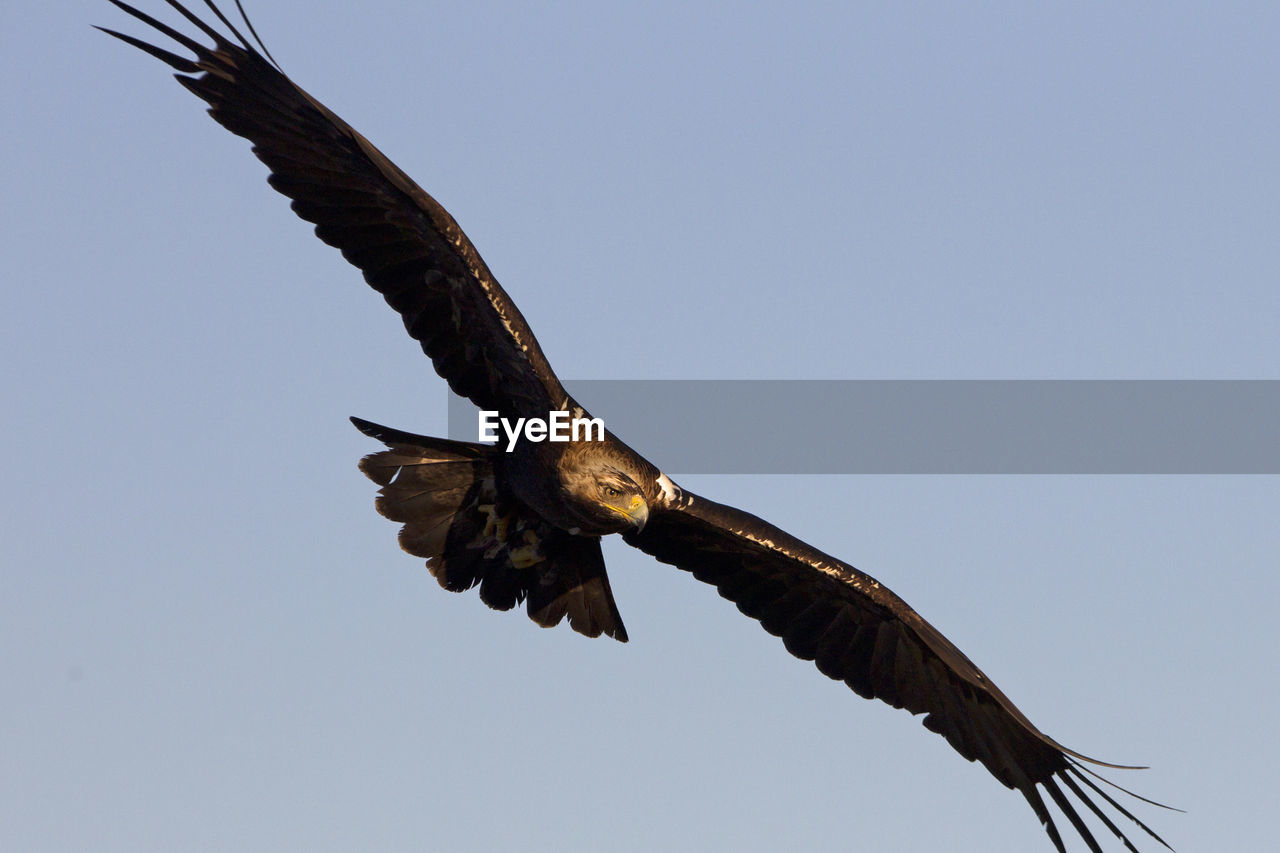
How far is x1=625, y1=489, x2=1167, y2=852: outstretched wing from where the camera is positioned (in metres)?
12.8

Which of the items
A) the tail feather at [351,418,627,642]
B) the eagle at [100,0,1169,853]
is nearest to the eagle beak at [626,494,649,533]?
the eagle at [100,0,1169,853]

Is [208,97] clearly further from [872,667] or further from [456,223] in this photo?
[872,667]

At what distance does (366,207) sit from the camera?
36.2 feet

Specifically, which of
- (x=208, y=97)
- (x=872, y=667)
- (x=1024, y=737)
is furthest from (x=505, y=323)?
(x=1024, y=737)

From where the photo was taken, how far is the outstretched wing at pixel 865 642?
1281 centimetres

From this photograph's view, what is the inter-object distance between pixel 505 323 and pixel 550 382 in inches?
18.9

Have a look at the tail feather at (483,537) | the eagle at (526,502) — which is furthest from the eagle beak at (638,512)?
the tail feather at (483,537)

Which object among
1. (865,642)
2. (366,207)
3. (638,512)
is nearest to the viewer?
(366,207)

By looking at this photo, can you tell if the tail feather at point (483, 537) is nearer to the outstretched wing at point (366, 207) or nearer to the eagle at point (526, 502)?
the eagle at point (526, 502)

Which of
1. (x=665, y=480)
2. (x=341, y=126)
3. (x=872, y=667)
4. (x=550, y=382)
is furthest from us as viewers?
(x=872, y=667)

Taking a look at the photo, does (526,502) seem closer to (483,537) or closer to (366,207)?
(483,537)

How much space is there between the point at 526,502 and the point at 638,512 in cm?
80

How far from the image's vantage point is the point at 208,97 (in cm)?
1082

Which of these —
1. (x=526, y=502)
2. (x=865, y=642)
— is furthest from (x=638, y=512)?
(x=865, y=642)
